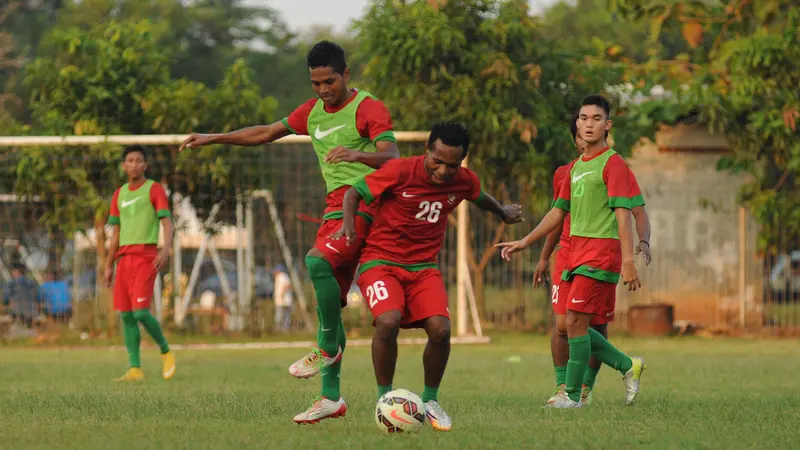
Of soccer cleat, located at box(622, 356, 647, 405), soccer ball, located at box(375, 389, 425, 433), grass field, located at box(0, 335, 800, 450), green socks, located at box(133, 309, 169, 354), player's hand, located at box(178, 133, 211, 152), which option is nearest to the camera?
grass field, located at box(0, 335, 800, 450)

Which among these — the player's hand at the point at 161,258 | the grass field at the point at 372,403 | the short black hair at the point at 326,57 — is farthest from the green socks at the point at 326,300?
the player's hand at the point at 161,258

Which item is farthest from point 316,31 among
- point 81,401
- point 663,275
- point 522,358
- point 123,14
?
point 81,401

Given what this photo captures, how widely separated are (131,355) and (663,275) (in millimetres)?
11818

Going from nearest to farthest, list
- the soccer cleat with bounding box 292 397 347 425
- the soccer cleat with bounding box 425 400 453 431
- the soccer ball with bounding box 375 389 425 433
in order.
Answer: the soccer ball with bounding box 375 389 425 433
the soccer cleat with bounding box 425 400 453 431
the soccer cleat with bounding box 292 397 347 425

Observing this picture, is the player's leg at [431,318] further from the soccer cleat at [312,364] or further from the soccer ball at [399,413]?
the soccer cleat at [312,364]

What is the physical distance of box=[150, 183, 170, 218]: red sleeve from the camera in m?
12.8

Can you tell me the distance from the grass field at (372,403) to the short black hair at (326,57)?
2.04 m

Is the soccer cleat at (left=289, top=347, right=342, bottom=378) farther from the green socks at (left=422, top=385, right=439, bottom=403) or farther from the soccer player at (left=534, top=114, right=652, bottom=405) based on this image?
the soccer player at (left=534, top=114, right=652, bottom=405)

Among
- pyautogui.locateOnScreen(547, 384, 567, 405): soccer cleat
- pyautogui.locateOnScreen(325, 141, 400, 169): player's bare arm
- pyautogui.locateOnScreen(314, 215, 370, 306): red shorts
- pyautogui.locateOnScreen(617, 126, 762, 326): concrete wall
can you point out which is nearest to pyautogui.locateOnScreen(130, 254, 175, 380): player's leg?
pyautogui.locateOnScreen(547, 384, 567, 405): soccer cleat

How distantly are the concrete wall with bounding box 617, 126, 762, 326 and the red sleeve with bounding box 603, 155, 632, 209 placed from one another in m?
13.5

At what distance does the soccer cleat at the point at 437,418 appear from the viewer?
7378 millimetres

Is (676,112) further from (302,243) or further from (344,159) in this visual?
(344,159)

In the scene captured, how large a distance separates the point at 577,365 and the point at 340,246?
1.97 meters

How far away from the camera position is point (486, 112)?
20.5m
